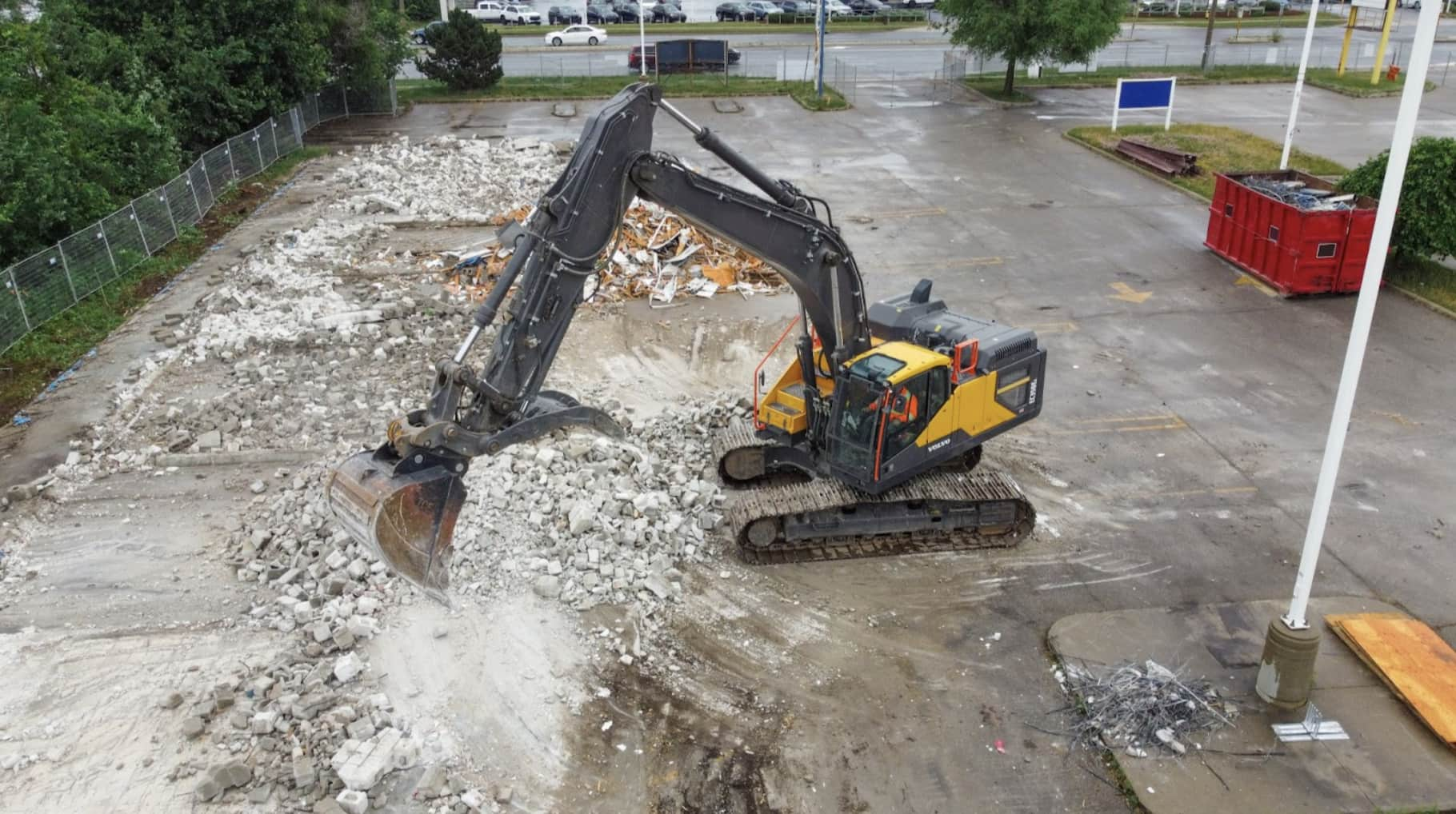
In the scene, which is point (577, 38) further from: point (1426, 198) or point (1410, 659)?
point (1410, 659)

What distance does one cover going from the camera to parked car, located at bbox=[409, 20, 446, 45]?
144ft

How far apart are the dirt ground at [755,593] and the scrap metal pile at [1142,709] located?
294 mm

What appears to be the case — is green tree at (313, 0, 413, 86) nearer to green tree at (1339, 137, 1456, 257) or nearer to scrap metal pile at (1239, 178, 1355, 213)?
scrap metal pile at (1239, 178, 1355, 213)

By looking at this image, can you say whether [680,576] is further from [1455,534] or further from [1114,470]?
[1455,534]

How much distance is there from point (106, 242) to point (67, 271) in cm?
157

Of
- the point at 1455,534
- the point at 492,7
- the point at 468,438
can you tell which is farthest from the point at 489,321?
the point at 492,7

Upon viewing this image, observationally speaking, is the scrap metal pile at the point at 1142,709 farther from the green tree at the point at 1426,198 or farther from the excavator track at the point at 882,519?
the green tree at the point at 1426,198

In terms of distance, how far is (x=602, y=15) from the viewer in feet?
215

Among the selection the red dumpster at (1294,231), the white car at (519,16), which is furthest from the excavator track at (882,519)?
the white car at (519,16)

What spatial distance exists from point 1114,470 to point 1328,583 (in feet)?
10.2

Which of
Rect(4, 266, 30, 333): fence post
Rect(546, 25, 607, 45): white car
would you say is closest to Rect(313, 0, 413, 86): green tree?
Rect(546, 25, 607, 45): white car

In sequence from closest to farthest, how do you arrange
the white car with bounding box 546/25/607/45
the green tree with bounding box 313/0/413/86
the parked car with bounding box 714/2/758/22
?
1. the green tree with bounding box 313/0/413/86
2. the white car with bounding box 546/25/607/45
3. the parked car with bounding box 714/2/758/22

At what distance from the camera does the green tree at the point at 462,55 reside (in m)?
42.9

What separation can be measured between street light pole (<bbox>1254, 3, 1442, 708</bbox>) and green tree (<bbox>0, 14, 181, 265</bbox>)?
20.4 meters
